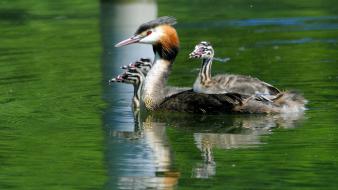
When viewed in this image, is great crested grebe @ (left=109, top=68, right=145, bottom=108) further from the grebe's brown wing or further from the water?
the grebe's brown wing

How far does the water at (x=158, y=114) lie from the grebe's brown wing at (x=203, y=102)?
12 cm

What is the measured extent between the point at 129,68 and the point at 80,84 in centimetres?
91

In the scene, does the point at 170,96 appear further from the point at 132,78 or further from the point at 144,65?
the point at 144,65

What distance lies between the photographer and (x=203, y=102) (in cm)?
1283

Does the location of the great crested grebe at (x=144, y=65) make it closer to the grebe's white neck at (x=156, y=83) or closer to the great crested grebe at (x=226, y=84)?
the grebe's white neck at (x=156, y=83)

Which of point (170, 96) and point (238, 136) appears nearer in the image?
point (238, 136)

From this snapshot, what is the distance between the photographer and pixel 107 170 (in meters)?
10.1

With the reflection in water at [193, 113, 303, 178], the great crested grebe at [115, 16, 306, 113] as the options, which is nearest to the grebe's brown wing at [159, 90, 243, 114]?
the great crested grebe at [115, 16, 306, 113]

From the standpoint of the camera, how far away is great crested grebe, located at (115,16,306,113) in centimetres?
1270

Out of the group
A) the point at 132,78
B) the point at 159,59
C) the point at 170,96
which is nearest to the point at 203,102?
the point at 170,96

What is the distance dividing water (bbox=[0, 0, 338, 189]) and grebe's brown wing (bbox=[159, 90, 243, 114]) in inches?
4.6

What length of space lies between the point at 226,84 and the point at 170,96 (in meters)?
0.63

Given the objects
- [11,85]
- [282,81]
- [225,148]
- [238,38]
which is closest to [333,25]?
[238,38]

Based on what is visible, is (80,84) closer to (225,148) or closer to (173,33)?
(173,33)
